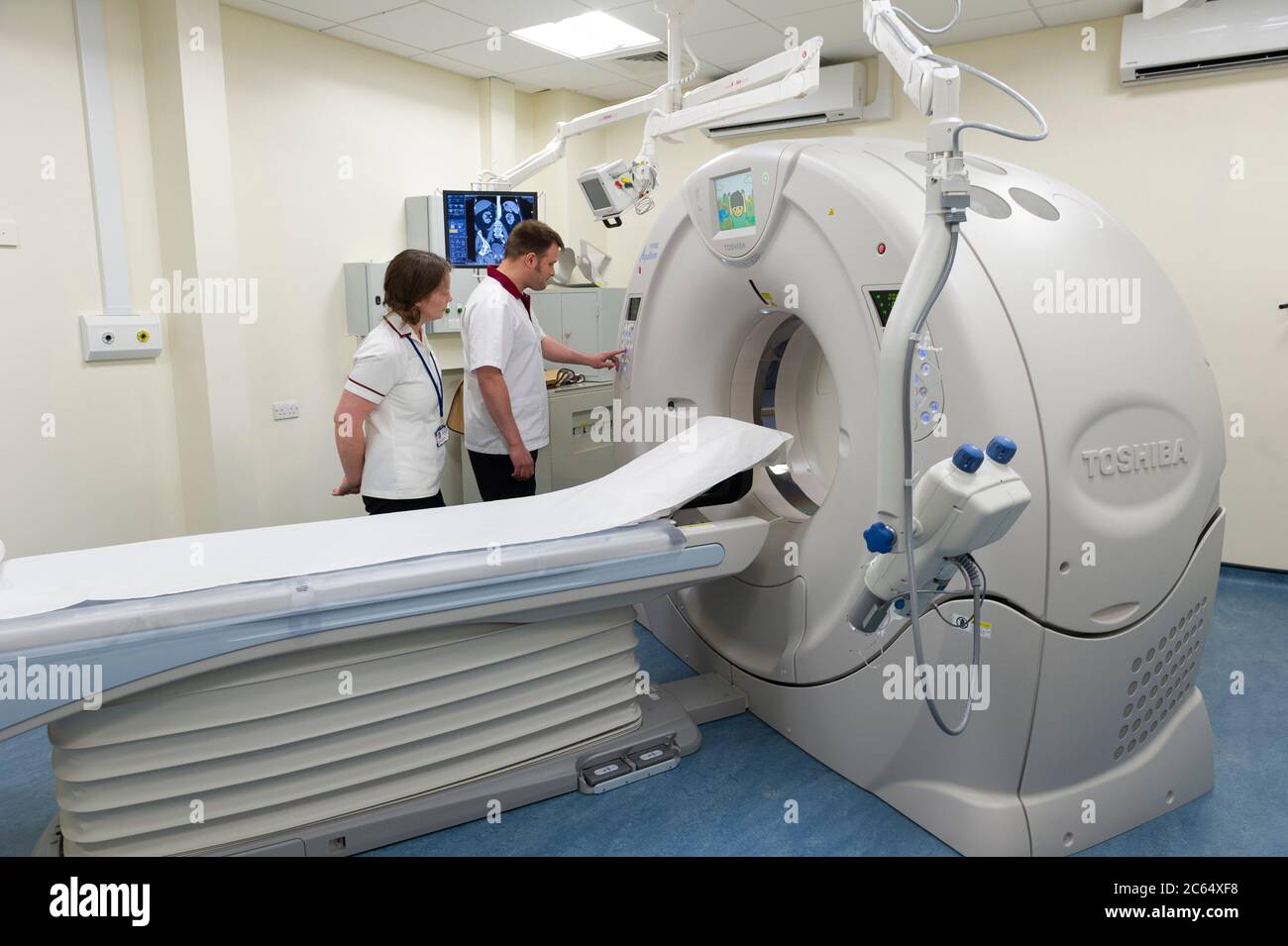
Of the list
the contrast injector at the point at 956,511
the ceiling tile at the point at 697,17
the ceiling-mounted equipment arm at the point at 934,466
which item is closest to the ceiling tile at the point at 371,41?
the ceiling tile at the point at 697,17

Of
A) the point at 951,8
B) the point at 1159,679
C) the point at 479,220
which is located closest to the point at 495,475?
the point at 479,220

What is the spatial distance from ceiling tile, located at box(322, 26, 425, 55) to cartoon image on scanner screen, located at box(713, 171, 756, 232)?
7.90 feet

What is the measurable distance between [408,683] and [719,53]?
3.53m

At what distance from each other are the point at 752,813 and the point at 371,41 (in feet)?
12.1

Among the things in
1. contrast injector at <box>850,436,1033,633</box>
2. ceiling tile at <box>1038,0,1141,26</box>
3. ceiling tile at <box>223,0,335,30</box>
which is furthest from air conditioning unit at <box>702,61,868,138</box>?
contrast injector at <box>850,436,1033,633</box>

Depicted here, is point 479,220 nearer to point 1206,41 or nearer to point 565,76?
point 565,76

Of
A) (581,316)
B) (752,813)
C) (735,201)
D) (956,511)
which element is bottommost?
(752,813)

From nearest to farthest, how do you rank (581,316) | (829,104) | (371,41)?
1. (371,41)
2. (829,104)
3. (581,316)

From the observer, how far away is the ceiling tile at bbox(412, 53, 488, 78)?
423cm

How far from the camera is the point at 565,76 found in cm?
462

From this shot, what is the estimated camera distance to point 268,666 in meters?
1.66

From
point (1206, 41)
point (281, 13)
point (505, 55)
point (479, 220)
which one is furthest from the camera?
point (505, 55)
